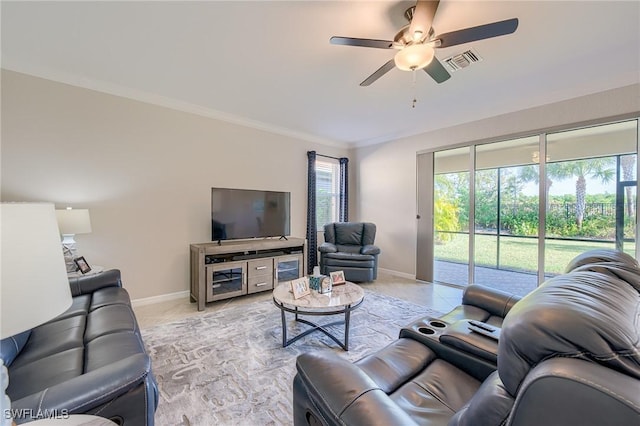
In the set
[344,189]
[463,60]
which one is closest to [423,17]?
[463,60]

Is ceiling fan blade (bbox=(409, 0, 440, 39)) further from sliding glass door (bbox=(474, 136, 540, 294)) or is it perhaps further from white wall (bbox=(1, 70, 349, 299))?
white wall (bbox=(1, 70, 349, 299))

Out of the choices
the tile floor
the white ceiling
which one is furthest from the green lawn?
the white ceiling

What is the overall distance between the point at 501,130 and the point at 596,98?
35.2 inches

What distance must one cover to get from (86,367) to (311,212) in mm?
3802

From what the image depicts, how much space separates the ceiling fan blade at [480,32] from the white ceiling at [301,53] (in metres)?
0.26

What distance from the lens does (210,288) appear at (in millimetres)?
3098

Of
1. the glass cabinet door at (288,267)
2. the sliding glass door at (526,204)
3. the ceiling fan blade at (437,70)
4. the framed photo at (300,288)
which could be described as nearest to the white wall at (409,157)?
the sliding glass door at (526,204)

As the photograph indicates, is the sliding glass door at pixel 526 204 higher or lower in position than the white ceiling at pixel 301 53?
lower

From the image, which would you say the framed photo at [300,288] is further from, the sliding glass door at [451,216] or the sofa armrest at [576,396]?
the sliding glass door at [451,216]

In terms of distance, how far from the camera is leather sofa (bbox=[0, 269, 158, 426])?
0.87m

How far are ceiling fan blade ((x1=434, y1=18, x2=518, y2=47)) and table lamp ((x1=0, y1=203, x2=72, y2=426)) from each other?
7.26 ft

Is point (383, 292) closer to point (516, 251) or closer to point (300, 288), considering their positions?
point (300, 288)

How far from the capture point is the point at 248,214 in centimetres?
368

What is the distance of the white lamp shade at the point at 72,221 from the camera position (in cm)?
238
